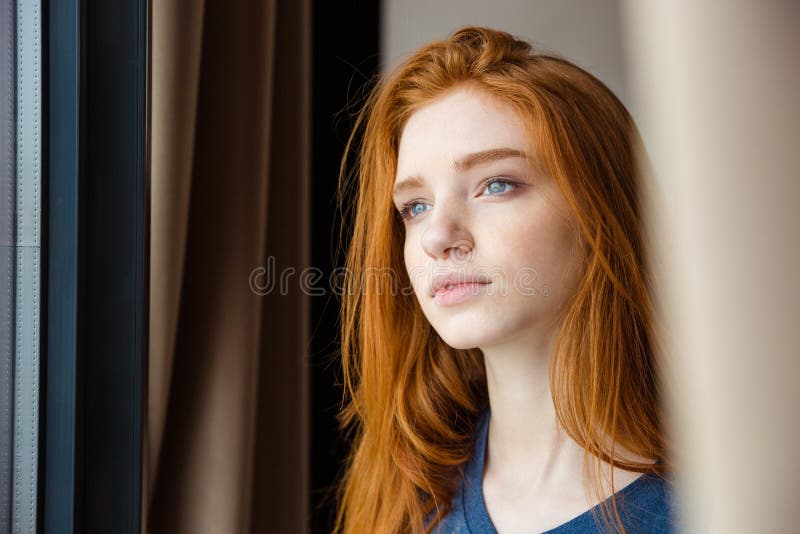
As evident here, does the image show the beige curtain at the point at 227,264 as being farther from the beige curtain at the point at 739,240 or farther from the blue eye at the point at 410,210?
the beige curtain at the point at 739,240

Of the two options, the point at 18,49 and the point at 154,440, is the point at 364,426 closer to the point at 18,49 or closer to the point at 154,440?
the point at 154,440

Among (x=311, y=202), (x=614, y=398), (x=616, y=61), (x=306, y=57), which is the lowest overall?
(x=614, y=398)

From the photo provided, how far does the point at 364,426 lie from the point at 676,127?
0.84m

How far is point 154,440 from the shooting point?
1.05 meters

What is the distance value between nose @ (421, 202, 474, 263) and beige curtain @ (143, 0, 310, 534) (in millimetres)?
464

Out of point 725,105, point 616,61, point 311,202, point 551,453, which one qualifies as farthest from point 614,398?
point 311,202

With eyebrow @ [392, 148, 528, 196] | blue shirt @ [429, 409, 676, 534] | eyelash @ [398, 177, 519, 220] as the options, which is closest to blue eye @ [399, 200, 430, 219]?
eyelash @ [398, 177, 519, 220]

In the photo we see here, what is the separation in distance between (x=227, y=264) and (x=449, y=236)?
498 millimetres

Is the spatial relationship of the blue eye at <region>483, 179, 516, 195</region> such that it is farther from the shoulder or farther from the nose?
the shoulder

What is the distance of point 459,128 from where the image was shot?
80cm

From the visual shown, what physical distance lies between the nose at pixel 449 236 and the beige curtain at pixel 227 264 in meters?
0.46

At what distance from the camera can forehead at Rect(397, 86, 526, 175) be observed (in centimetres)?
78

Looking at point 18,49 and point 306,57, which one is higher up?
point 306,57

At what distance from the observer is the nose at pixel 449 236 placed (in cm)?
78
